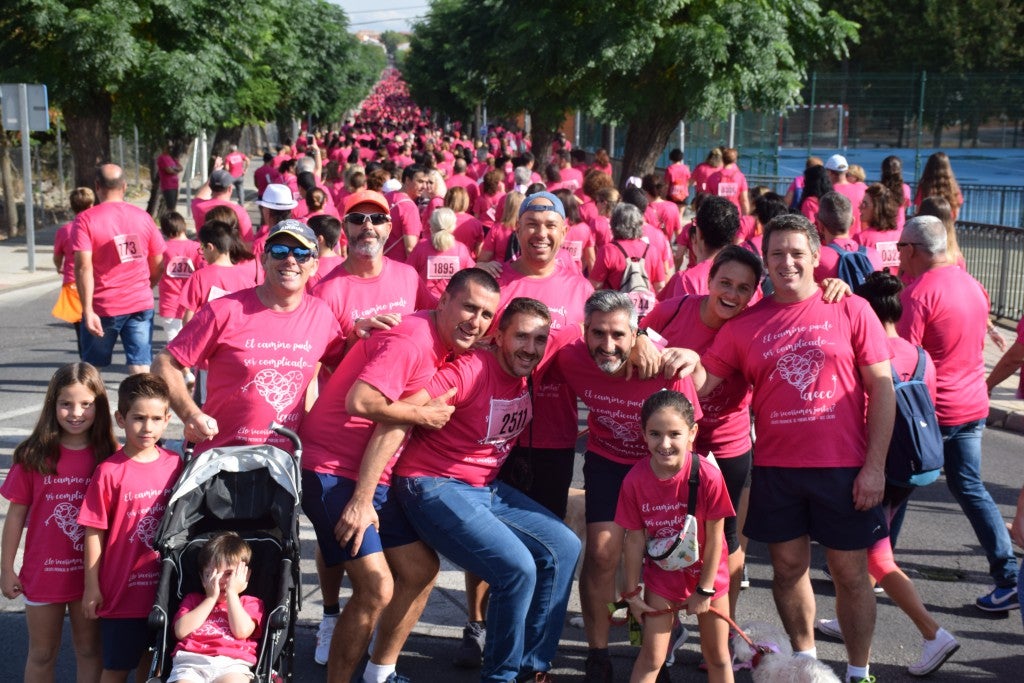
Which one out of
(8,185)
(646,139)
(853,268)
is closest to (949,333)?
(853,268)

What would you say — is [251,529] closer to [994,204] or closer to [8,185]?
[994,204]

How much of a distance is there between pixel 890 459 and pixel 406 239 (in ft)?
18.8

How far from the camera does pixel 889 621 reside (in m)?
6.02

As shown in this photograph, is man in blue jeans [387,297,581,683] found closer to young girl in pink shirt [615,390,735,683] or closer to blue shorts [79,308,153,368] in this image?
young girl in pink shirt [615,390,735,683]

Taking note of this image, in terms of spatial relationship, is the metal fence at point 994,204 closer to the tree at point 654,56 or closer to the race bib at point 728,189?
the tree at point 654,56

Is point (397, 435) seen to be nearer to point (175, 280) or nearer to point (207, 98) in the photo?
point (175, 280)

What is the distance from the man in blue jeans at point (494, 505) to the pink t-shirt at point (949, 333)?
2.33 metres

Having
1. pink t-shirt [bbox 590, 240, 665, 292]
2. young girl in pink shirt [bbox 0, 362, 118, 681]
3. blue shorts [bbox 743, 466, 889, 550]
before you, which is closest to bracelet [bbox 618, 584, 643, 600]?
blue shorts [bbox 743, 466, 889, 550]

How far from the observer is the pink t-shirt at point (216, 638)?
429 centimetres

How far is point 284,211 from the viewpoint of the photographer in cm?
824

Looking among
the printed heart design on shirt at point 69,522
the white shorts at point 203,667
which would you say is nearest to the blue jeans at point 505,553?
the white shorts at point 203,667

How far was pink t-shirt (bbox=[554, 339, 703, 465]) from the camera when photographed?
495 centimetres

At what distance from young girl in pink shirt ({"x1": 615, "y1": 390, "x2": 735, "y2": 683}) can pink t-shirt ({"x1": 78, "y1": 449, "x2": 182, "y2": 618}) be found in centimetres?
183

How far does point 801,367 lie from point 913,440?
74 cm
